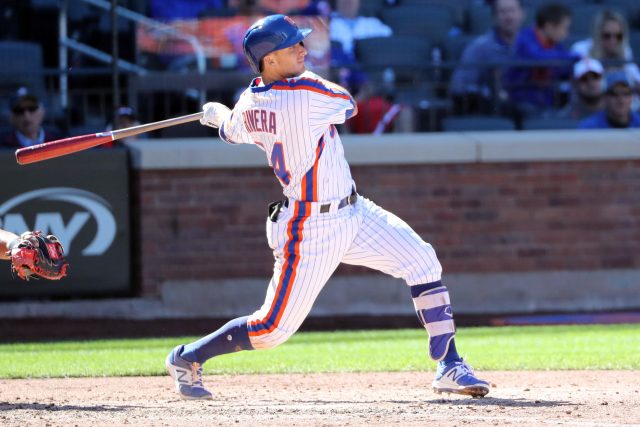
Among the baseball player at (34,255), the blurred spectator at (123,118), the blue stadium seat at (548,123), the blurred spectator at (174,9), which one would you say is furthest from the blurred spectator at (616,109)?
the baseball player at (34,255)

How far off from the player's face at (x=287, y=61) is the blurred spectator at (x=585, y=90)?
609 cm

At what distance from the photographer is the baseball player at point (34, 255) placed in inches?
209

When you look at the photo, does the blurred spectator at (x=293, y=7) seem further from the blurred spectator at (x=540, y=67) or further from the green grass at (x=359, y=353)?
the green grass at (x=359, y=353)

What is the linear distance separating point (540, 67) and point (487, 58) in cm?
51

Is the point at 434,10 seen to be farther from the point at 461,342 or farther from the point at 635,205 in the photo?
the point at 461,342

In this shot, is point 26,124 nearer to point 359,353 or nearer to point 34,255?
point 359,353

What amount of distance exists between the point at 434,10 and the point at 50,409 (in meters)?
7.85

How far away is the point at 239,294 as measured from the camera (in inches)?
411

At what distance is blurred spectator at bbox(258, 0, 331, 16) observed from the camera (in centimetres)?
1141

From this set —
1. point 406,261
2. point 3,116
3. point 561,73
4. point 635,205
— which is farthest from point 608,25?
point 406,261

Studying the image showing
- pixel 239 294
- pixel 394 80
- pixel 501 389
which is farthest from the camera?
pixel 394 80

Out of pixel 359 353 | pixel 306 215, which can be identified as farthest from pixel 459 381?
pixel 359 353

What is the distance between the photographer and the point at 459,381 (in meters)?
5.68

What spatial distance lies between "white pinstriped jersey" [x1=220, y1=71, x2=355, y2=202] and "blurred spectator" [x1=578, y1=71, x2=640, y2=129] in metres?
5.95
